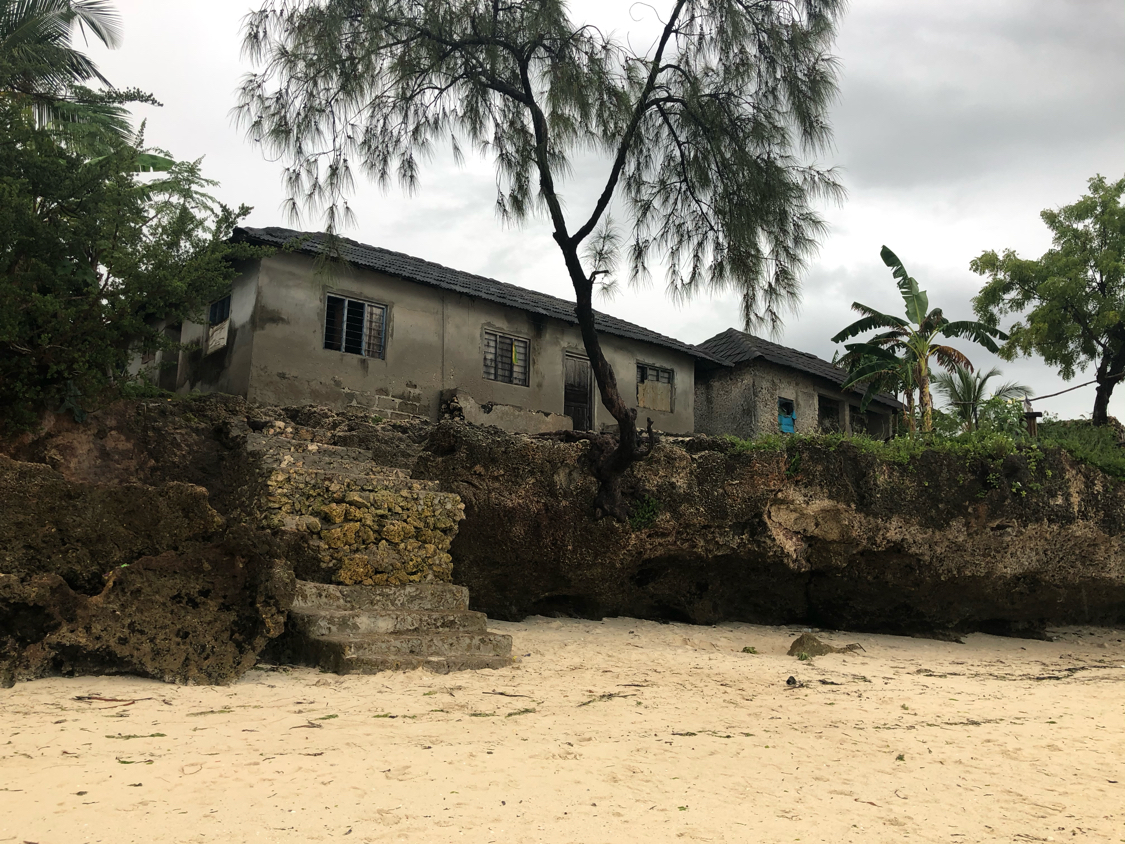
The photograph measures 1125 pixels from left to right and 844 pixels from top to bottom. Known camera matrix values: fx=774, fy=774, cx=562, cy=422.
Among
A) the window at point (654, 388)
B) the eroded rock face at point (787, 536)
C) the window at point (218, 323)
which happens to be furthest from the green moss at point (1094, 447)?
the window at point (218, 323)

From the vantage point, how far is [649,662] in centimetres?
719

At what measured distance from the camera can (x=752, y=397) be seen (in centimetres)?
1925

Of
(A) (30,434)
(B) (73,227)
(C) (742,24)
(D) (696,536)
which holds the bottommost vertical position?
(D) (696,536)

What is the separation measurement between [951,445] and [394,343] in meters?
8.95

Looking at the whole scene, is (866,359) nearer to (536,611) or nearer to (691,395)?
(691,395)

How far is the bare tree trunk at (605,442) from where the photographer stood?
863 cm

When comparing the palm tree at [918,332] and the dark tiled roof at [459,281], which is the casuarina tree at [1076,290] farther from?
the dark tiled roof at [459,281]

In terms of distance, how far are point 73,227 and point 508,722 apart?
676 centimetres

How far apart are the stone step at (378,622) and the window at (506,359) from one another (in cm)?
889

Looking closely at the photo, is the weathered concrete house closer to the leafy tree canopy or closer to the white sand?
the leafy tree canopy

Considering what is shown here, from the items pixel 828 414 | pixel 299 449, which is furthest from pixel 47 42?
pixel 828 414

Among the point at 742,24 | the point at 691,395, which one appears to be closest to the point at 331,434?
the point at 742,24

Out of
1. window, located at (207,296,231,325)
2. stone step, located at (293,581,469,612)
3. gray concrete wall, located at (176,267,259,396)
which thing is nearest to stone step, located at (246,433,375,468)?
stone step, located at (293,581,469,612)

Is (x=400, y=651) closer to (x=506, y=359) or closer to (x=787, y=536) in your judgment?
(x=787, y=536)
